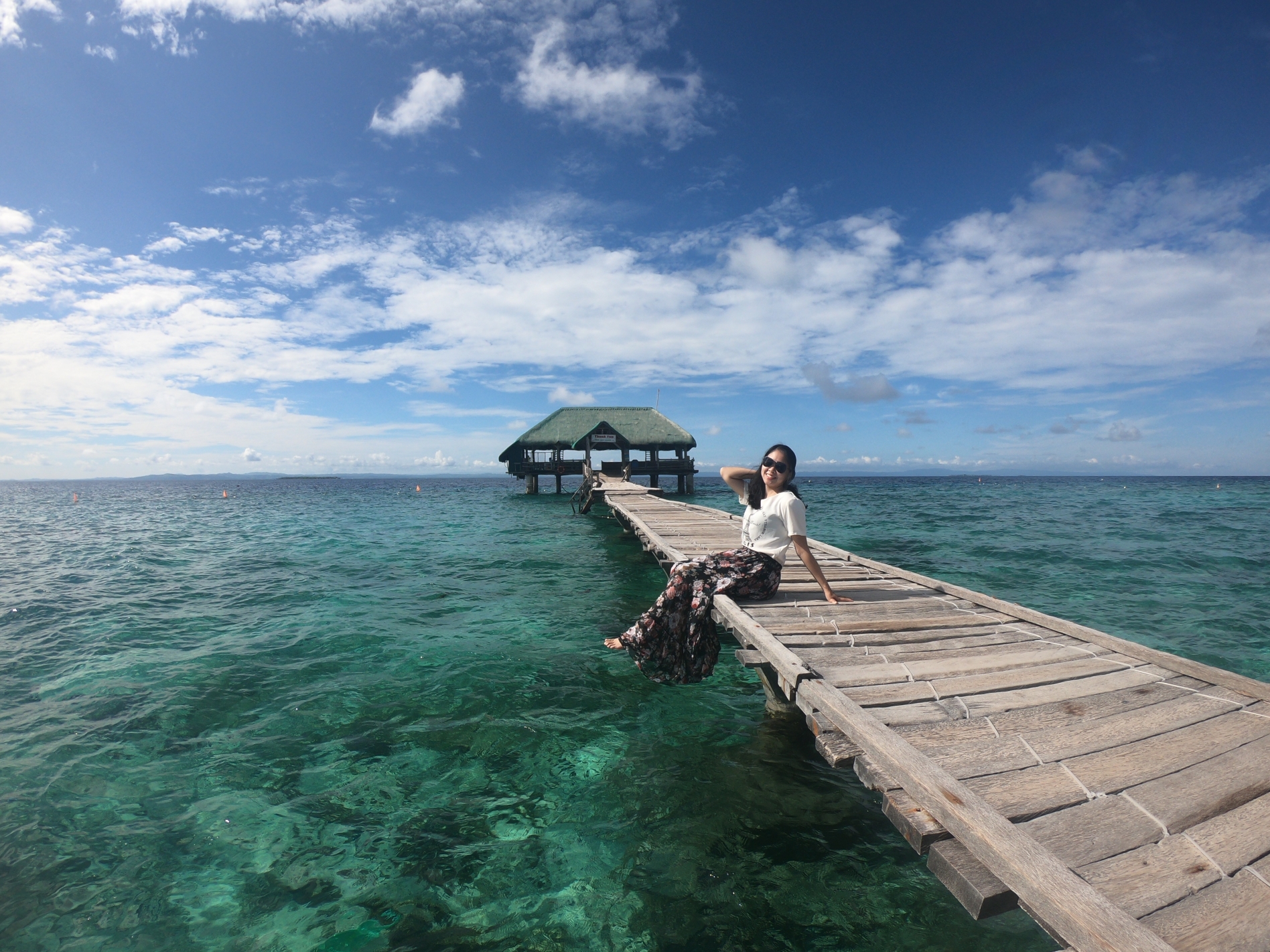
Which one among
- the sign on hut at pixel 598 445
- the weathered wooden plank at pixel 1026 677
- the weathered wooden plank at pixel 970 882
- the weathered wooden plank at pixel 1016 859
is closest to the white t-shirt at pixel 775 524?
the weathered wooden plank at pixel 1026 677

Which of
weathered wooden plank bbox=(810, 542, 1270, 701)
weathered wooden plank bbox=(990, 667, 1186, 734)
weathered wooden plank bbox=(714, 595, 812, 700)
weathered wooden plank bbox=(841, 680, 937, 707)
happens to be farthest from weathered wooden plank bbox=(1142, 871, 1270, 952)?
weathered wooden plank bbox=(714, 595, 812, 700)

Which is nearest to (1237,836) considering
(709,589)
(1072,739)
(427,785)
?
(1072,739)

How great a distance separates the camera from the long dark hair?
549 centimetres

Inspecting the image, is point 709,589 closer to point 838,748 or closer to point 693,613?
point 693,613

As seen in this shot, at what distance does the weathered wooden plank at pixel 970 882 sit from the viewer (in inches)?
84.3

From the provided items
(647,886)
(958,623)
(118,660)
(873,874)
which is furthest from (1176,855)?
(118,660)

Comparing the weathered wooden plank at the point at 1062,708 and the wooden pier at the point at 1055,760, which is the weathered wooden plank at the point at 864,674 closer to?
the wooden pier at the point at 1055,760

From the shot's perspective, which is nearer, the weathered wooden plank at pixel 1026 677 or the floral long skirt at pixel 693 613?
the weathered wooden plank at pixel 1026 677

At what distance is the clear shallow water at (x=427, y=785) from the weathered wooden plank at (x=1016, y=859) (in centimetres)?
129

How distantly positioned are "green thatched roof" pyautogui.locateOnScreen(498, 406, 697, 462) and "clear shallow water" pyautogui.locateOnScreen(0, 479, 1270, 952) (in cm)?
2958

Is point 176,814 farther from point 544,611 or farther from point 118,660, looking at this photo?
point 544,611

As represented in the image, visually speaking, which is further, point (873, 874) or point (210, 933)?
point (873, 874)

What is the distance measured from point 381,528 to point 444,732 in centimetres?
2114

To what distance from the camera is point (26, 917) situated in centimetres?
344
